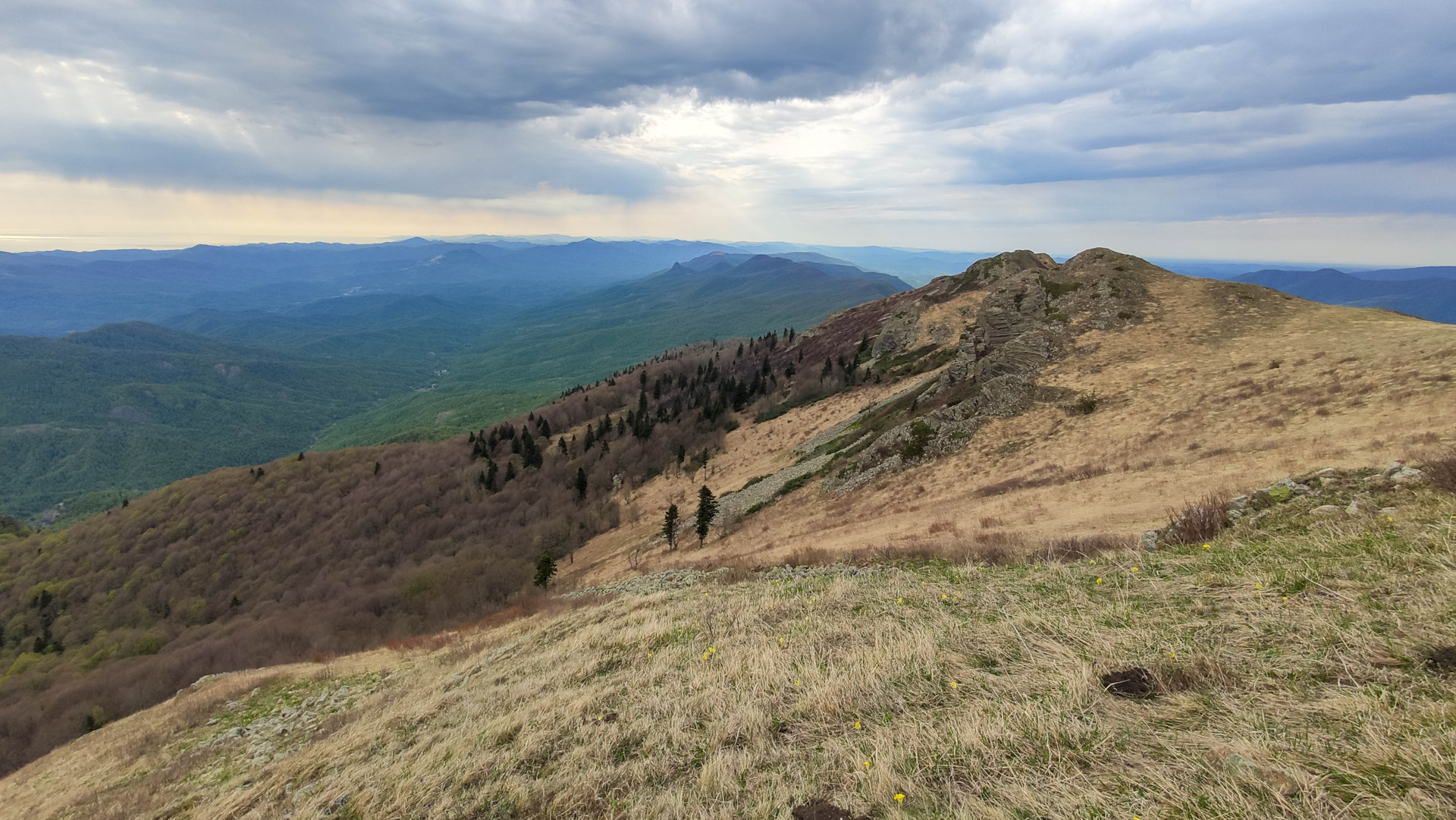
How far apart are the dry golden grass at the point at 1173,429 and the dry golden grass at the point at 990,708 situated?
6894mm

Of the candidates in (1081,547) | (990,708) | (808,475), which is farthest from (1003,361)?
(990,708)

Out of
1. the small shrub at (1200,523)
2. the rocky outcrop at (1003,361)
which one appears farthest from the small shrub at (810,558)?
the rocky outcrop at (1003,361)

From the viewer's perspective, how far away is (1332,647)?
18.2ft

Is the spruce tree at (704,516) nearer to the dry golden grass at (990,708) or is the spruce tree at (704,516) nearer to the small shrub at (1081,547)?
the dry golden grass at (990,708)

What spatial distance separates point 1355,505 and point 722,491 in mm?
44156

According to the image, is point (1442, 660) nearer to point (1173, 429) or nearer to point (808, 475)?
point (1173, 429)

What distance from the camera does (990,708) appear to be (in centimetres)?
605

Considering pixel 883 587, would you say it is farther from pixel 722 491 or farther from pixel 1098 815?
pixel 722 491

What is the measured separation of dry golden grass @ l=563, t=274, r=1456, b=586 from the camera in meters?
16.5

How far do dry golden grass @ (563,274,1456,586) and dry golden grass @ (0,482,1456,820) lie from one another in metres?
6.89

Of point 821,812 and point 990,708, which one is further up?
point 990,708

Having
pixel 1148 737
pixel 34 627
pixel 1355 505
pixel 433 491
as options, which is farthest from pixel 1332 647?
pixel 34 627

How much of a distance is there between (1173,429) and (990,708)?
23116mm

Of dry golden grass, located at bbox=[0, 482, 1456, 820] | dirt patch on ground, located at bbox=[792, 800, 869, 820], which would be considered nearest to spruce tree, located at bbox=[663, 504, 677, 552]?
dry golden grass, located at bbox=[0, 482, 1456, 820]
